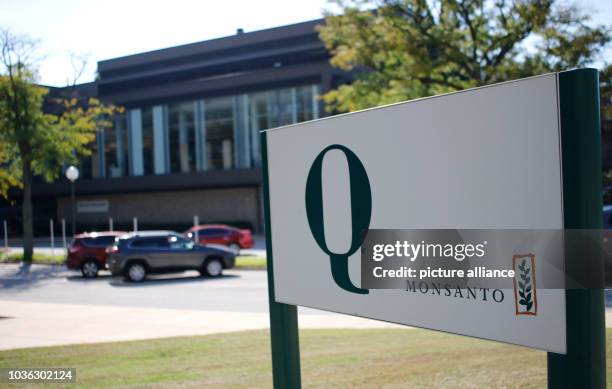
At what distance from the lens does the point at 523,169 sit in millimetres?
2959

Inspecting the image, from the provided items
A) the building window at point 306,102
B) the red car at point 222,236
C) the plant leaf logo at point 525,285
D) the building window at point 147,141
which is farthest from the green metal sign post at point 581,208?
the building window at point 147,141

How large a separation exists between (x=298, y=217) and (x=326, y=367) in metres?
3.29

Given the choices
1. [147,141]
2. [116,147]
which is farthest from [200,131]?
[116,147]

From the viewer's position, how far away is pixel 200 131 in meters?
47.4

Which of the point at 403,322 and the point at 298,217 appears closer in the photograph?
the point at 403,322

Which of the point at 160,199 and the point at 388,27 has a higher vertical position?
the point at 388,27

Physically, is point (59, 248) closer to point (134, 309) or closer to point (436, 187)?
point (134, 309)

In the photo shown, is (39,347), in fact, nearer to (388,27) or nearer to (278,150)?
(278,150)

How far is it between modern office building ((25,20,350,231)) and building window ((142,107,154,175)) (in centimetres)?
8

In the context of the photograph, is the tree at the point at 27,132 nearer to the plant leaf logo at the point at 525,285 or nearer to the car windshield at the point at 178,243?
the car windshield at the point at 178,243

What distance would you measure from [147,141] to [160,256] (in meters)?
29.7

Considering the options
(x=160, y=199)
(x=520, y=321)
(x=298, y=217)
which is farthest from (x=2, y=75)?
(x=520, y=321)

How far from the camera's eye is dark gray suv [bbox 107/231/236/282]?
21.1 m

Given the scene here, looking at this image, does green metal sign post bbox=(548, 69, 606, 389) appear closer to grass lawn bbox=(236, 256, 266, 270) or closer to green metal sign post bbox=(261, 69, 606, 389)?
green metal sign post bbox=(261, 69, 606, 389)
